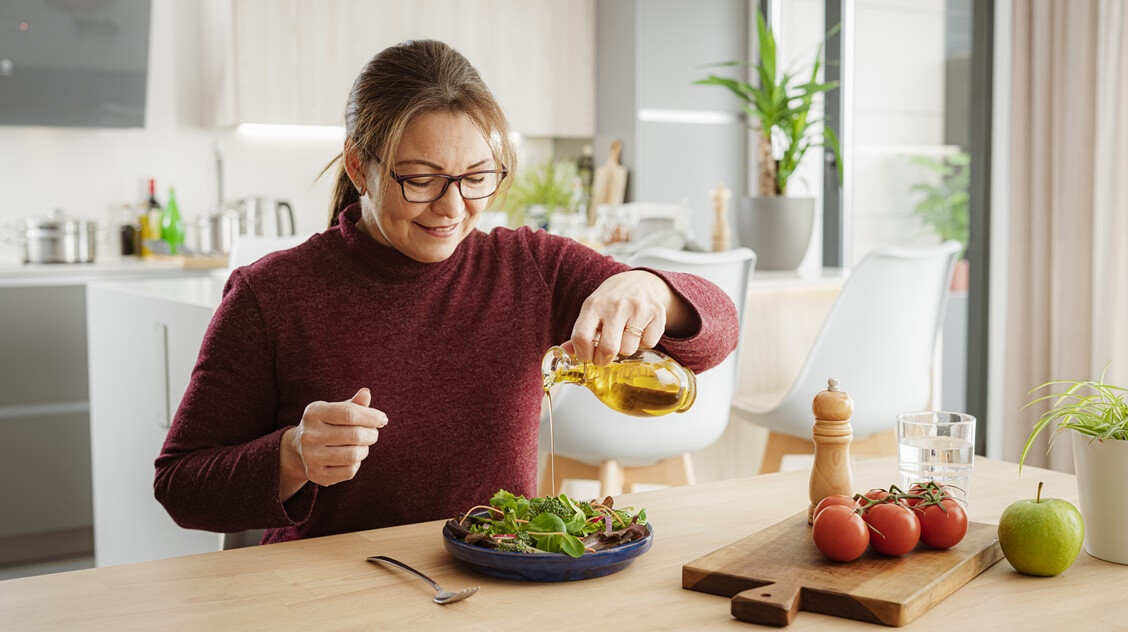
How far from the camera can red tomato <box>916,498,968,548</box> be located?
108cm

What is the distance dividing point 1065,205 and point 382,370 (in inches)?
108

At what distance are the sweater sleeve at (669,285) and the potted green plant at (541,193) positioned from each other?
3336mm

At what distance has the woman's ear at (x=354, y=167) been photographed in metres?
1.46

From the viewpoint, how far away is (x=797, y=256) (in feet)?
11.3

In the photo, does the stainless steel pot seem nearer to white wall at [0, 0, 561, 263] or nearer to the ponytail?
white wall at [0, 0, 561, 263]

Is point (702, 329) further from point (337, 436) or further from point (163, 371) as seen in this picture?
point (163, 371)

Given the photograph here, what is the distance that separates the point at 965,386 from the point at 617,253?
1770 millimetres

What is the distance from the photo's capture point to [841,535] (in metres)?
1.03

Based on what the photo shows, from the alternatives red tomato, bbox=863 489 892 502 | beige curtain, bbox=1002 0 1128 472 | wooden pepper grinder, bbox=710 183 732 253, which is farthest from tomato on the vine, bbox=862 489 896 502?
beige curtain, bbox=1002 0 1128 472

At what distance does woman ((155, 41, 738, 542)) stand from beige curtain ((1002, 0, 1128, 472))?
227 centimetres

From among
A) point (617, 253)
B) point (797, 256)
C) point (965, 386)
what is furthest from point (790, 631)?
point (965, 386)

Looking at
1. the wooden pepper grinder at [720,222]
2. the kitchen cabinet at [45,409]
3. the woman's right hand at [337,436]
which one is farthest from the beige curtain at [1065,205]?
the kitchen cabinet at [45,409]

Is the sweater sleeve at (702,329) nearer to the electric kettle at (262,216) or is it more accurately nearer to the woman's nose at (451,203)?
the woman's nose at (451,203)

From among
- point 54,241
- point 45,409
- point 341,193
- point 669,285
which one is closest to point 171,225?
point 54,241
